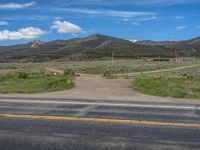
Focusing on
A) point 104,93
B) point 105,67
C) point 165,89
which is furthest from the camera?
point 105,67

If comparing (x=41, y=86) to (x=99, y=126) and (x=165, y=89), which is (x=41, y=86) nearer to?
(x=165, y=89)

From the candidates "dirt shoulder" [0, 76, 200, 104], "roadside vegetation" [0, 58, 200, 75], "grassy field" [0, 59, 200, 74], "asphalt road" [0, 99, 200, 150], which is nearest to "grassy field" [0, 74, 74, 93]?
"dirt shoulder" [0, 76, 200, 104]

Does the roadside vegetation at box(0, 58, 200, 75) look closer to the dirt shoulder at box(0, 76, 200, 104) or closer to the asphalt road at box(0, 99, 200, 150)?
the dirt shoulder at box(0, 76, 200, 104)

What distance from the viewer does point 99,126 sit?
26.3ft

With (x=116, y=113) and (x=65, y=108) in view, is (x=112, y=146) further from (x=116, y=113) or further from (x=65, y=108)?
(x=65, y=108)

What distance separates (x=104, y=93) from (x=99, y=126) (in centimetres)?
653

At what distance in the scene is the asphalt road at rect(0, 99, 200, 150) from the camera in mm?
6578

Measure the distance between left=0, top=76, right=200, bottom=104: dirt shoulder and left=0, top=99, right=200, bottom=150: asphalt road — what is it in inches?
60.1

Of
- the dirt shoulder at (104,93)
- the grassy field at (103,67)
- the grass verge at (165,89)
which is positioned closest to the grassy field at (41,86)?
the dirt shoulder at (104,93)

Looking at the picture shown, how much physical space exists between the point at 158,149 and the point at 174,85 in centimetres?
1035

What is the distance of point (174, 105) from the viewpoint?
11141 millimetres

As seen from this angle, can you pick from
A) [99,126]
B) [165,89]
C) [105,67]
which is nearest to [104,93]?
[165,89]

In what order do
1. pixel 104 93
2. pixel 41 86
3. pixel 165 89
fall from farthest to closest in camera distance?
pixel 41 86 < pixel 165 89 < pixel 104 93

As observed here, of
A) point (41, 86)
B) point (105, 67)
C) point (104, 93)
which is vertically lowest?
point (104, 93)
